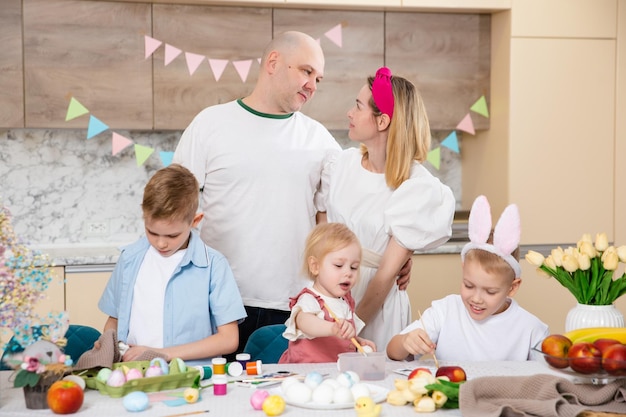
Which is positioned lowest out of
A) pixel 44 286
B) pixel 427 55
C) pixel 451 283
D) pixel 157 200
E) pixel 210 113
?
pixel 451 283

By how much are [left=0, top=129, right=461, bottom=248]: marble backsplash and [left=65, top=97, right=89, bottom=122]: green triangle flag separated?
337 mm

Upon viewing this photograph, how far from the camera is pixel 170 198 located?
2193mm

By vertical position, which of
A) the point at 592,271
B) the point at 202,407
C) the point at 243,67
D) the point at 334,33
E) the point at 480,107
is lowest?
the point at 202,407

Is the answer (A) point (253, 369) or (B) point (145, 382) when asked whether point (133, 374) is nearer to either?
(B) point (145, 382)

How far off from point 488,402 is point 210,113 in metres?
1.54

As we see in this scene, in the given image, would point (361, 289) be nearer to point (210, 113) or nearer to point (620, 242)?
point (210, 113)

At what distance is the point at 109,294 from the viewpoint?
2332 mm

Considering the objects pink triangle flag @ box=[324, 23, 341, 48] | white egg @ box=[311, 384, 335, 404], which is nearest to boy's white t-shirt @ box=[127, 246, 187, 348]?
white egg @ box=[311, 384, 335, 404]

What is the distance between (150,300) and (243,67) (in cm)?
210

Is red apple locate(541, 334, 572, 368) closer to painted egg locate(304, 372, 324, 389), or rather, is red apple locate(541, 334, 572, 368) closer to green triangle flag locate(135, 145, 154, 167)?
painted egg locate(304, 372, 324, 389)

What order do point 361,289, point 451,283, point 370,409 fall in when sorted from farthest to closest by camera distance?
point 451,283 < point 361,289 < point 370,409

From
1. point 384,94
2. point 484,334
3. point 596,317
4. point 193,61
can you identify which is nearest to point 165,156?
point 193,61

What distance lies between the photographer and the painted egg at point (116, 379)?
176 cm

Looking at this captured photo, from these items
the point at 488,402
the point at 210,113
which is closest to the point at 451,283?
the point at 210,113
